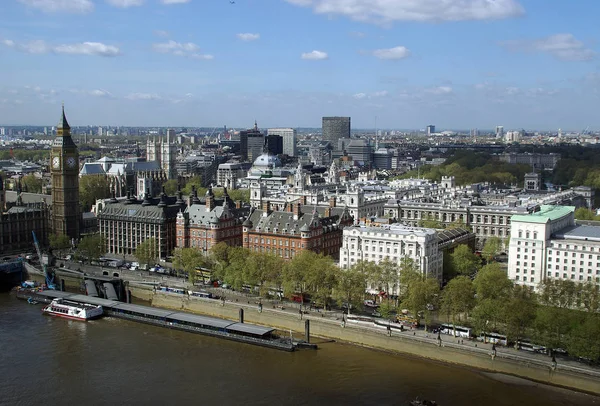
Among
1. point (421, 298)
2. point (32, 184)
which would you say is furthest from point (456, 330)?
point (32, 184)

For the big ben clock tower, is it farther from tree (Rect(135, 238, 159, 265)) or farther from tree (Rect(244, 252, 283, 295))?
tree (Rect(244, 252, 283, 295))

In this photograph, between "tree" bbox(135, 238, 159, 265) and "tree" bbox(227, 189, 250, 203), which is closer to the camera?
"tree" bbox(135, 238, 159, 265)

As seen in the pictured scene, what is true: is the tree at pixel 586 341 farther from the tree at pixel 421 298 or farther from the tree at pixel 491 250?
the tree at pixel 491 250

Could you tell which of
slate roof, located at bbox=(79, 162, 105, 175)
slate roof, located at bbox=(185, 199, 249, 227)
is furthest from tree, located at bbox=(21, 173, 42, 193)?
slate roof, located at bbox=(185, 199, 249, 227)

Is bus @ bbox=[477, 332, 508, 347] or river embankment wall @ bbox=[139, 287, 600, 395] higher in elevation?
bus @ bbox=[477, 332, 508, 347]

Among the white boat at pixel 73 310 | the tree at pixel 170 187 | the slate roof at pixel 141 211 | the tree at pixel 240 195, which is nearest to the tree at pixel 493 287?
the white boat at pixel 73 310

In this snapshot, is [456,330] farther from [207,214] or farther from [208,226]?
[207,214]
